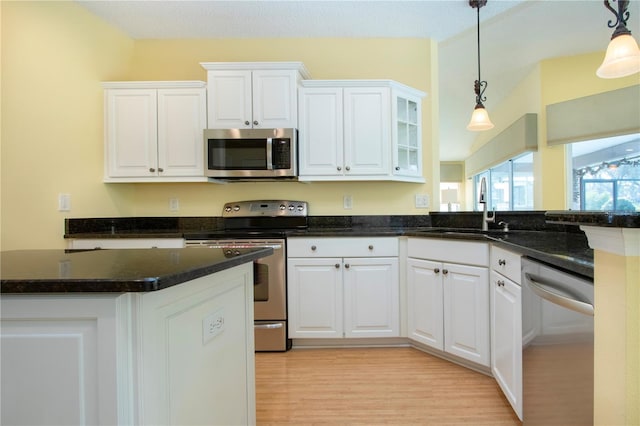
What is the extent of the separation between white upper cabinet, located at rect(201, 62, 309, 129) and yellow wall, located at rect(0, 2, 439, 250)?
1.55 feet

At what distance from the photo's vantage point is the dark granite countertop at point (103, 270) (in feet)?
2.46

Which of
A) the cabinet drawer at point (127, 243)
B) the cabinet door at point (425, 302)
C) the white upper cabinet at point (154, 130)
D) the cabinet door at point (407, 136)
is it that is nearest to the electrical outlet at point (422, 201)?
the cabinet door at point (407, 136)

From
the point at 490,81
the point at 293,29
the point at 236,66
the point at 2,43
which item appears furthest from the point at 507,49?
the point at 2,43

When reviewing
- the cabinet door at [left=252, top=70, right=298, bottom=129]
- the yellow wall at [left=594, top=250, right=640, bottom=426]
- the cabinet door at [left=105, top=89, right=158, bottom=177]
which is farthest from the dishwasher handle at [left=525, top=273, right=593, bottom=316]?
the cabinet door at [left=105, top=89, right=158, bottom=177]

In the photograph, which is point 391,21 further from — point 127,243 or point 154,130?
point 127,243

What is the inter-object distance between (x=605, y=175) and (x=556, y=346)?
14.2 ft

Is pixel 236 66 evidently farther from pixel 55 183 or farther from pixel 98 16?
pixel 55 183

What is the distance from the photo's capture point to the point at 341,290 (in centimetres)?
252

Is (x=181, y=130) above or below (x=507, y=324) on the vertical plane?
above

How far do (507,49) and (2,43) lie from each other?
4538 millimetres

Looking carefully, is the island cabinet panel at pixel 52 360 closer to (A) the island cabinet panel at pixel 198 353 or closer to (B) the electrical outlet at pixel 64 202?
(A) the island cabinet panel at pixel 198 353

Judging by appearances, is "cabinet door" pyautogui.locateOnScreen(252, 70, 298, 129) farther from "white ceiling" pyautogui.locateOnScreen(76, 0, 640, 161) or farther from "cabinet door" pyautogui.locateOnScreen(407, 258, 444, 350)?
"cabinet door" pyautogui.locateOnScreen(407, 258, 444, 350)

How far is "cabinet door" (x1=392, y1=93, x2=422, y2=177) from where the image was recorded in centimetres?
277

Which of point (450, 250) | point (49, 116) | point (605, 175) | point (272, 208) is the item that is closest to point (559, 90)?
point (605, 175)
